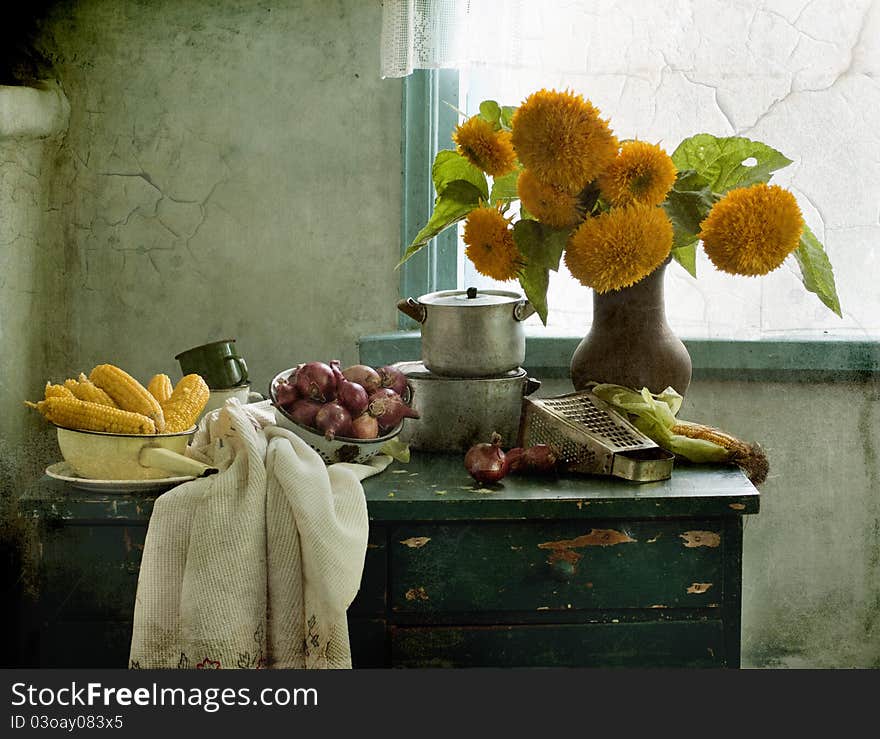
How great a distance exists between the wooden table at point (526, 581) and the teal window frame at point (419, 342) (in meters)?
0.63

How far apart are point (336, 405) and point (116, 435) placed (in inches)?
12.7

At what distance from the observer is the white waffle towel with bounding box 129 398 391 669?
132 centimetres

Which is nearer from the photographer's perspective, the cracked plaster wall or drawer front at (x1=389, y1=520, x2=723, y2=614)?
drawer front at (x1=389, y1=520, x2=723, y2=614)

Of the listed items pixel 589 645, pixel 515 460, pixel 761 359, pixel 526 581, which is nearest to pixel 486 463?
pixel 515 460

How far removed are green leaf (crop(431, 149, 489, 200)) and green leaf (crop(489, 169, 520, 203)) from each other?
18mm

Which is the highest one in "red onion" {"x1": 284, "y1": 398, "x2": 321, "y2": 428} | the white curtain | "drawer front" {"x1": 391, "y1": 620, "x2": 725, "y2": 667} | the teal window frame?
the white curtain

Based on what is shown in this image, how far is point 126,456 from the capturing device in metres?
1.41

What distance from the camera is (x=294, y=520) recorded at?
1.36 meters

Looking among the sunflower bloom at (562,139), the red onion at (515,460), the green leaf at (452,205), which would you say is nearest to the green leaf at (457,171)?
the green leaf at (452,205)

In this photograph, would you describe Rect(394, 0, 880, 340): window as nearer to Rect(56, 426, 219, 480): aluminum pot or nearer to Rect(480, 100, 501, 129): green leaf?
Rect(480, 100, 501, 129): green leaf

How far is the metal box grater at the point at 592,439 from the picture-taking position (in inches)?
58.6

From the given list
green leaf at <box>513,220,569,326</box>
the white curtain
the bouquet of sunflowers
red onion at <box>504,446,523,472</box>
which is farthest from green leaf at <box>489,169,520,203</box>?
red onion at <box>504,446,523,472</box>

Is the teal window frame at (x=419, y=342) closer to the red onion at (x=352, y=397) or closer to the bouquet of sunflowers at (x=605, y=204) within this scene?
the bouquet of sunflowers at (x=605, y=204)

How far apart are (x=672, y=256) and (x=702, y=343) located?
1.37 ft
